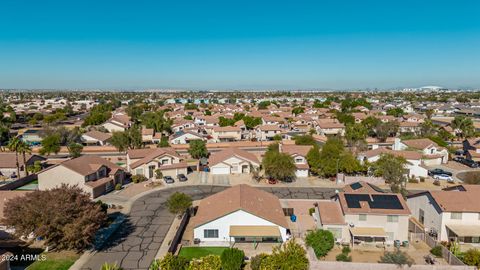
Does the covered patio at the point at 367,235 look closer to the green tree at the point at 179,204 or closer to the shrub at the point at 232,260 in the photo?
the shrub at the point at 232,260

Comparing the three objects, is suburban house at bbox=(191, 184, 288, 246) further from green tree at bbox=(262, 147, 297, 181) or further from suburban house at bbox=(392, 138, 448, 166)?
suburban house at bbox=(392, 138, 448, 166)

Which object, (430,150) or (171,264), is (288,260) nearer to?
(171,264)

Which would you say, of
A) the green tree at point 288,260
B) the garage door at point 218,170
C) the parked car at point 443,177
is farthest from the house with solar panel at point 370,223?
the parked car at point 443,177

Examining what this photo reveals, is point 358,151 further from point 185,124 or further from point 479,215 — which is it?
point 185,124

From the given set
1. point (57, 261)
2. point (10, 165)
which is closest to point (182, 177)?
point (57, 261)

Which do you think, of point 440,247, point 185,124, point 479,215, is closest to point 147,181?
point 440,247

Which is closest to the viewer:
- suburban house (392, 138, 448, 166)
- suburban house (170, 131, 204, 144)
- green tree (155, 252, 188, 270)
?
green tree (155, 252, 188, 270)

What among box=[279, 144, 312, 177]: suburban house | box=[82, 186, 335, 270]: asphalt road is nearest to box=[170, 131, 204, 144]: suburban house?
box=[279, 144, 312, 177]: suburban house
